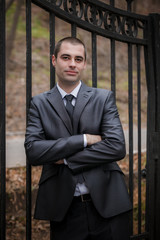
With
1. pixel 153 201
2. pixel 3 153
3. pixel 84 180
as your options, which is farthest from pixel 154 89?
pixel 3 153

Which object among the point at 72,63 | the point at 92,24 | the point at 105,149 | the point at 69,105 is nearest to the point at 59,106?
the point at 69,105

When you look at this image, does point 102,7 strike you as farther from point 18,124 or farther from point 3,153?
point 18,124

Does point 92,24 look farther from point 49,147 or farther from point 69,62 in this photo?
point 49,147

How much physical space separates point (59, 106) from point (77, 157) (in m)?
0.46

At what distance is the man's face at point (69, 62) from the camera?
2424 millimetres

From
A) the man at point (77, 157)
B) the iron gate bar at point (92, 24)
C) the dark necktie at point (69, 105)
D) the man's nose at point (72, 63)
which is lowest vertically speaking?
the man at point (77, 157)

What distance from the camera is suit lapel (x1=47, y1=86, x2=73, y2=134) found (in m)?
2.42

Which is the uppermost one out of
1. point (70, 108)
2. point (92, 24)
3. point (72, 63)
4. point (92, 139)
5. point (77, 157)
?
point (92, 24)

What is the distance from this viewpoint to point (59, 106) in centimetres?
246

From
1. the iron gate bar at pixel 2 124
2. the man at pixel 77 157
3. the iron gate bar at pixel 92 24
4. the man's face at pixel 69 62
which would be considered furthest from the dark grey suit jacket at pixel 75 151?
the iron gate bar at pixel 92 24

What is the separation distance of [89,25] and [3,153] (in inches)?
60.5

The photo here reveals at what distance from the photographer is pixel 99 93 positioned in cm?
255

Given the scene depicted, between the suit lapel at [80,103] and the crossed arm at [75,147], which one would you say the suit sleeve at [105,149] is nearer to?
the crossed arm at [75,147]

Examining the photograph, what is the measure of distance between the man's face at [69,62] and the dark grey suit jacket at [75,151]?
0.16 m
